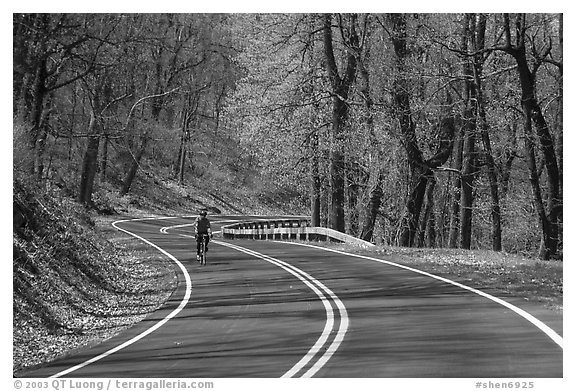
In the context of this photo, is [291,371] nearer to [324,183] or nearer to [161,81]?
[324,183]

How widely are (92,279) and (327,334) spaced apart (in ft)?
31.6

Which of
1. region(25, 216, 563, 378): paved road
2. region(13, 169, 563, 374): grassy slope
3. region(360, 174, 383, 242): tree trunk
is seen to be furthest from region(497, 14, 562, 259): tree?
region(360, 174, 383, 242): tree trunk

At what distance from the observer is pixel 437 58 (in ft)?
98.3

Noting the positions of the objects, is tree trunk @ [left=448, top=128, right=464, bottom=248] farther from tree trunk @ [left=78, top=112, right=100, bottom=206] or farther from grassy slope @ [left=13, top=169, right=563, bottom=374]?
tree trunk @ [left=78, top=112, right=100, bottom=206]

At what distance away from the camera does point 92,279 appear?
66.0ft

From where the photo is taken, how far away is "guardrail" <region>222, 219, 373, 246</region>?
3133cm

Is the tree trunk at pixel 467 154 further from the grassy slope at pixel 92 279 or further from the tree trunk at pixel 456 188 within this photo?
the grassy slope at pixel 92 279

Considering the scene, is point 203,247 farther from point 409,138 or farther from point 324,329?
point 324,329

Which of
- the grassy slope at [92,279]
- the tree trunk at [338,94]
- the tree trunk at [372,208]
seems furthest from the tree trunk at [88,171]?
the tree trunk at [372,208]

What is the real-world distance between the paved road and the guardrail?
10587 millimetres

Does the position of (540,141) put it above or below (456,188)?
above

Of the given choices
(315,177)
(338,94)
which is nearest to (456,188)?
(315,177)

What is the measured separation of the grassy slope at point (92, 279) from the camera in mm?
14484
